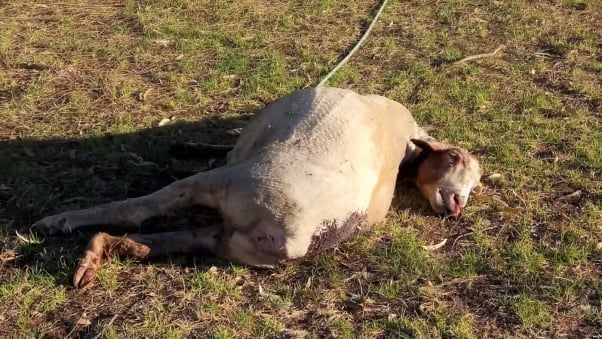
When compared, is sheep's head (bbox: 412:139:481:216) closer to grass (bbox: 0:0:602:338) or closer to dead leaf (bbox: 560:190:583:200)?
grass (bbox: 0:0:602:338)

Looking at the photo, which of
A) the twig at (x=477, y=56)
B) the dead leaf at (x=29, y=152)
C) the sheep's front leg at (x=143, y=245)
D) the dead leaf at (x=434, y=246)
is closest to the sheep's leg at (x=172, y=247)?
the sheep's front leg at (x=143, y=245)

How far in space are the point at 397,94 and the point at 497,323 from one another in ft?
10.9

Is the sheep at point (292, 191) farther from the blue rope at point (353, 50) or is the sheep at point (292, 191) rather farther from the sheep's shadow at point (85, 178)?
the blue rope at point (353, 50)

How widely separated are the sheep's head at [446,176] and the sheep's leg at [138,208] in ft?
5.28

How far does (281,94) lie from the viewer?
24.3 ft

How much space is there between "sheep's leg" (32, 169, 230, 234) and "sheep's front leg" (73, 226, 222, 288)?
0.20 m

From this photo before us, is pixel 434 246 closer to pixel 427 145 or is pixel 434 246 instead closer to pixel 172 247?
pixel 427 145

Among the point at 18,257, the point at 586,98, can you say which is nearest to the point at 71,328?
the point at 18,257

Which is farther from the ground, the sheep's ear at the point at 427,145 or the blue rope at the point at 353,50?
the sheep's ear at the point at 427,145

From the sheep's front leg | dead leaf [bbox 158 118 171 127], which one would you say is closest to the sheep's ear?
the sheep's front leg

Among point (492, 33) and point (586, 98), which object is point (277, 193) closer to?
point (586, 98)

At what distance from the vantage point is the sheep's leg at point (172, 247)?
181 inches

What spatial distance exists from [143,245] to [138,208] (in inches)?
12.9

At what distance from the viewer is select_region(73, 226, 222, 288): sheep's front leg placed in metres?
4.60
